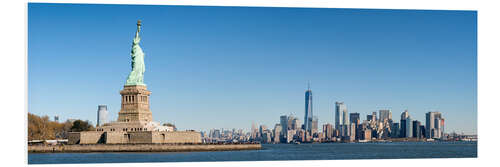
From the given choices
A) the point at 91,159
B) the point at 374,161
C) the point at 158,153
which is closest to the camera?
the point at 374,161

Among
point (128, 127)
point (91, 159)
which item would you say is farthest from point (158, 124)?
point (91, 159)

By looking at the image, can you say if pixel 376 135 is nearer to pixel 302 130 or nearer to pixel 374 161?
pixel 302 130

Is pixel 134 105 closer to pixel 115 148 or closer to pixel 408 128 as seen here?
pixel 115 148

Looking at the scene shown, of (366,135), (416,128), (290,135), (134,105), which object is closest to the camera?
(134,105)

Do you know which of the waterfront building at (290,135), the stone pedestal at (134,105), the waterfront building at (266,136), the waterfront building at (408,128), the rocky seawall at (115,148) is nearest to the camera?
the rocky seawall at (115,148)

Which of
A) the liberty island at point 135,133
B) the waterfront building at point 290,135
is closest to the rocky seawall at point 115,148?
the liberty island at point 135,133

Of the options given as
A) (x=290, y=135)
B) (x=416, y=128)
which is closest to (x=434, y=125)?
(x=416, y=128)

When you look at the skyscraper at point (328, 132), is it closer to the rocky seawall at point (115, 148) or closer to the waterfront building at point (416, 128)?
the waterfront building at point (416, 128)

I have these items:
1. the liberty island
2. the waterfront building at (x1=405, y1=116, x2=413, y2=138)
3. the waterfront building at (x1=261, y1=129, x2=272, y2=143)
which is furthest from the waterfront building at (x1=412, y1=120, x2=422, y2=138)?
the liberty island
